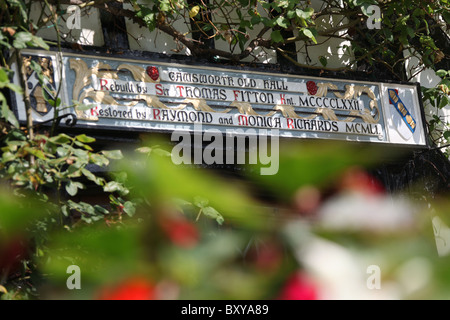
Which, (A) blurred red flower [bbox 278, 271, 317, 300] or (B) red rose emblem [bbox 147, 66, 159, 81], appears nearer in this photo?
(A) blurred red flower [bbox 278, 271, 317, 300]

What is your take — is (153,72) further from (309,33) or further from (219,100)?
(309,33)

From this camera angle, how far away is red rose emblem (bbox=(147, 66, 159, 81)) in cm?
434

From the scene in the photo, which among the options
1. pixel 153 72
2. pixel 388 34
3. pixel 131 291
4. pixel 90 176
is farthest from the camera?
pixel 388 34

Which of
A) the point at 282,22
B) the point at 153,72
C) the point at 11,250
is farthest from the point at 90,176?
the point at 11,250

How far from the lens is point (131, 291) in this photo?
0.47 meters

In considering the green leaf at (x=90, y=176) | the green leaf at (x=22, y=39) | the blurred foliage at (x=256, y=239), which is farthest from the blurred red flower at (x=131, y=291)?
the green leaf at (x=22, y=39)

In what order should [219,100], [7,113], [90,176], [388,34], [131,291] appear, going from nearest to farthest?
[131,291] → [7,113] → [90,176] → [219,100] → [388,34]

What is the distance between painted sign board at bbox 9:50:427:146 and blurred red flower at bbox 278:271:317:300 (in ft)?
10.9

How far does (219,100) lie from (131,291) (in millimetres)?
4044

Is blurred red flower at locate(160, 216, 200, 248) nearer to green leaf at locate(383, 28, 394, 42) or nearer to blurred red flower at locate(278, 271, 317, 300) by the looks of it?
blurred red flower at locate(278, 271, 317, 300)

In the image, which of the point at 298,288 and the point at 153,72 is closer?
the point at 298,288

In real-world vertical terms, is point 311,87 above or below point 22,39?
above

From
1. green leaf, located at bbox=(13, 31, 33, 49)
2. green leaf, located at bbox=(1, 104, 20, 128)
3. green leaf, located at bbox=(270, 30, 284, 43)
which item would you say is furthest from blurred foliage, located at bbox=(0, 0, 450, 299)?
green leaf, located at bbox=(270, 30, 284, 43)

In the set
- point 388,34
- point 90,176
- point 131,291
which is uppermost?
point 388,34
